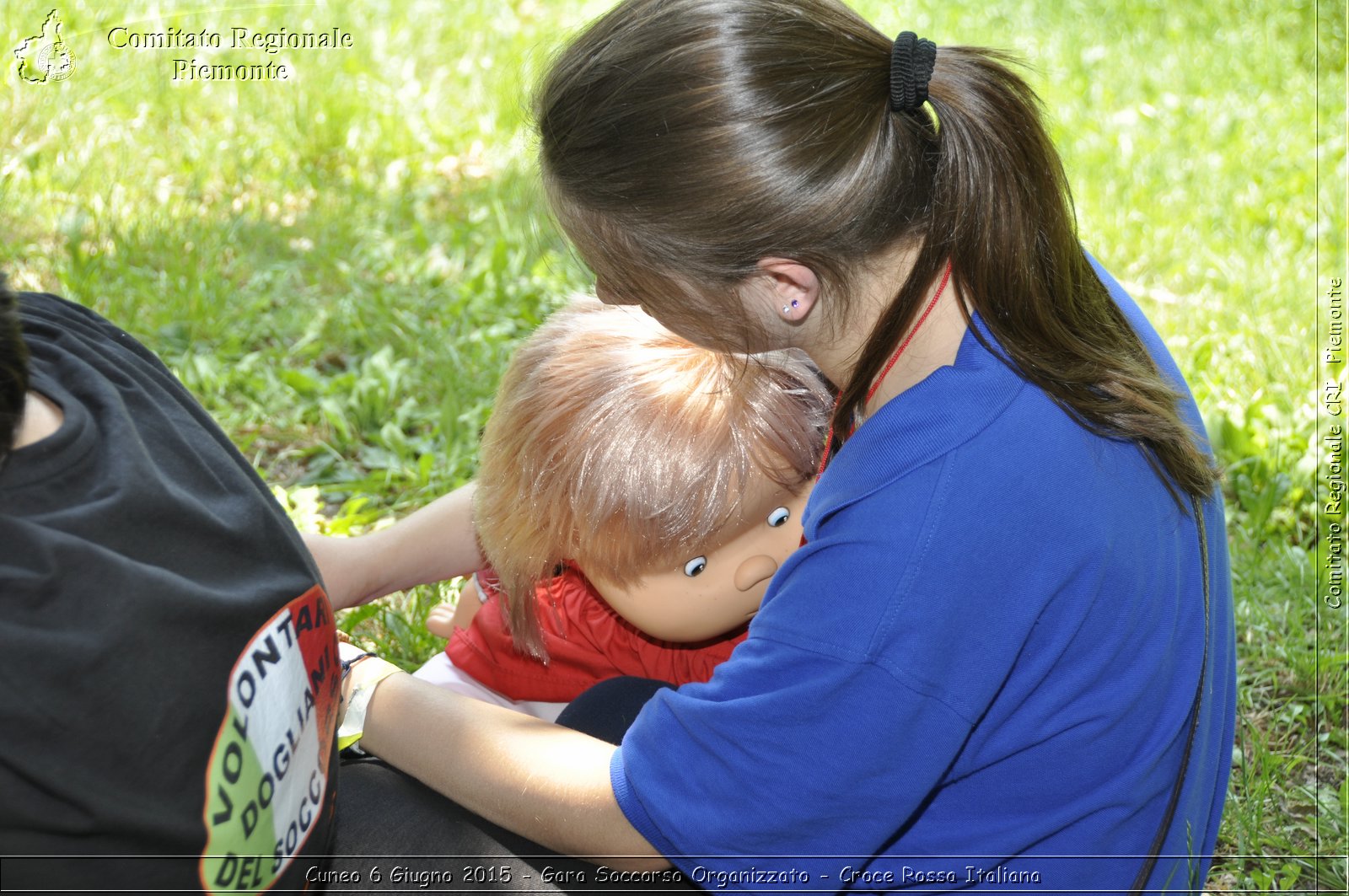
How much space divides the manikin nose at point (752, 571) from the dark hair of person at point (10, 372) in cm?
97

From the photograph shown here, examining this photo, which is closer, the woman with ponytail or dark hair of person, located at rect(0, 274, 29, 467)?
dark hair of person, located at rect(0, 274, 29, 467)

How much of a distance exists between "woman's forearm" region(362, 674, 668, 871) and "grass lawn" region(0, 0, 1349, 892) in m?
0.67

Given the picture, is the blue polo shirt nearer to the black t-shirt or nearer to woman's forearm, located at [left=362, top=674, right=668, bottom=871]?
woman's forearm, located at [left=362, top=674, right=668, bottom=871]

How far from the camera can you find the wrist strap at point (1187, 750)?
4.39 feet

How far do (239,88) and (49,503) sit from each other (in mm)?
3532

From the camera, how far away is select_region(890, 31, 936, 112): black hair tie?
1.25 meters

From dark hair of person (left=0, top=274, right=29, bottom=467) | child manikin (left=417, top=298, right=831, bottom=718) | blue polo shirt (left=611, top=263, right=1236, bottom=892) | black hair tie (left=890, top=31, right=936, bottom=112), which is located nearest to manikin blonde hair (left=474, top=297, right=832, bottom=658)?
child manikin (left=417, top=298, right=831, bottom=718)

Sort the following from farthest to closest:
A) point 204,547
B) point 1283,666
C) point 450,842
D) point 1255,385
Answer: point 1255,385 → point 1283,666 → point 450,842 → point 204,547

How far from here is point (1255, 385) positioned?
2994 millimetres

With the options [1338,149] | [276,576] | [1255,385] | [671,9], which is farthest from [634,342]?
[1338,149]

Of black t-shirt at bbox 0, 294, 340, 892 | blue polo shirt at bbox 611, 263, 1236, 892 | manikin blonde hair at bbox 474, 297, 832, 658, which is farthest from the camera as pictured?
manikin blonde hair at bbox 474, 297, 832, 658

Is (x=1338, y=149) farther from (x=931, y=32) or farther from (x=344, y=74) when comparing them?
(x=344, y=74)

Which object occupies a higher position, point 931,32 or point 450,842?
point 931,32

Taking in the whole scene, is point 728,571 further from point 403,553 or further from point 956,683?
point 403,553
